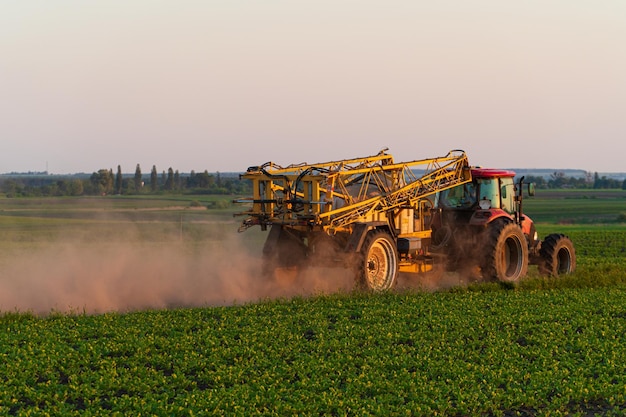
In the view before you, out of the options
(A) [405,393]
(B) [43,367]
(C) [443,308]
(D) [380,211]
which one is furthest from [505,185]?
(B) [43,367]

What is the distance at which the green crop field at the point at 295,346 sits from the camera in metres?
10.1

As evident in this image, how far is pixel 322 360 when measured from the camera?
11.7 metres

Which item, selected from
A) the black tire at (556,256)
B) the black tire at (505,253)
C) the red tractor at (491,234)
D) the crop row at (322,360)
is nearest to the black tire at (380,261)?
the crop row at (322,360)

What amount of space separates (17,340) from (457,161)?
41.1 feet

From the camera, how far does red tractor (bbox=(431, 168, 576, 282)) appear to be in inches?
803

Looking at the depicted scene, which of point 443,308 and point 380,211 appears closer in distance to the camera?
point 443,308

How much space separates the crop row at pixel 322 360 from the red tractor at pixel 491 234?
4.22m

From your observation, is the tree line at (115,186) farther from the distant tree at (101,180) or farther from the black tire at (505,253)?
the black tire at (505,253)

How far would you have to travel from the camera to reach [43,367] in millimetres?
11297

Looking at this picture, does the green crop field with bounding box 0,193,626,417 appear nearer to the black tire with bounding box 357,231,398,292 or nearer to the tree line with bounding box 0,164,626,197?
the black tire with bounding box 357,231,398,292

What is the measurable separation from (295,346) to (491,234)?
30.2ft

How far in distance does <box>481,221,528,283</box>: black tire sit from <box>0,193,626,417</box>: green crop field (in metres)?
1.06

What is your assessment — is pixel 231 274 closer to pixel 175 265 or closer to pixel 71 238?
pixel 175 265

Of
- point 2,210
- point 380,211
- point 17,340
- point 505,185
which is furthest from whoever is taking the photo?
point 2,210
